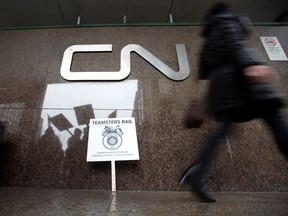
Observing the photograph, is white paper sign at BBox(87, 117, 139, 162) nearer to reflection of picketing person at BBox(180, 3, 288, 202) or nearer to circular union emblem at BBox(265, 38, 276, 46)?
reflection of picketing person at BBox(180, 3, 288, 202)

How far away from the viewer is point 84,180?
10.7 feet

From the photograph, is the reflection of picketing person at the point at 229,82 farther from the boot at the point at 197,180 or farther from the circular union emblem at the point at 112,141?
the circular union emblem at the point at 112,141

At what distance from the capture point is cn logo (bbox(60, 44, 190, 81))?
411cm

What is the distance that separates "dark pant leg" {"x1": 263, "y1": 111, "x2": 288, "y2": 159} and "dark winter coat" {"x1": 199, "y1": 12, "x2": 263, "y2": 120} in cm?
19

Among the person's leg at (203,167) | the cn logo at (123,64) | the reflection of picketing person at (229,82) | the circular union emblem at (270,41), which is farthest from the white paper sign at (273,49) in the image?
the person's leg at (203,167)

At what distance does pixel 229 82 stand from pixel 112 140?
185 cm

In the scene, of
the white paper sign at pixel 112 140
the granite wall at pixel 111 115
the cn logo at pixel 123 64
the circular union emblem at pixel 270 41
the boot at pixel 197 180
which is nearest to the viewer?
the boot at pixel 197 180

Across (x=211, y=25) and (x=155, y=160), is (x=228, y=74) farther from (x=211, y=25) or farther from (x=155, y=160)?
(x=155, y=160)


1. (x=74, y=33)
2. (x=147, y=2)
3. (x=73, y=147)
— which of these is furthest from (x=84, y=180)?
(x=147, y=2)

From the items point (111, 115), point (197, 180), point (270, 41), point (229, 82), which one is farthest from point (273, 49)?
point (197, 180)

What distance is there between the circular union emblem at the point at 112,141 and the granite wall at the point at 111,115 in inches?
11.1

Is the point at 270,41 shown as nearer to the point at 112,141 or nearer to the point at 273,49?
the point at 273,49

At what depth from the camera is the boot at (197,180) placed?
6.56 feet

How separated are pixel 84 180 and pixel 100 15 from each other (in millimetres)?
4793
